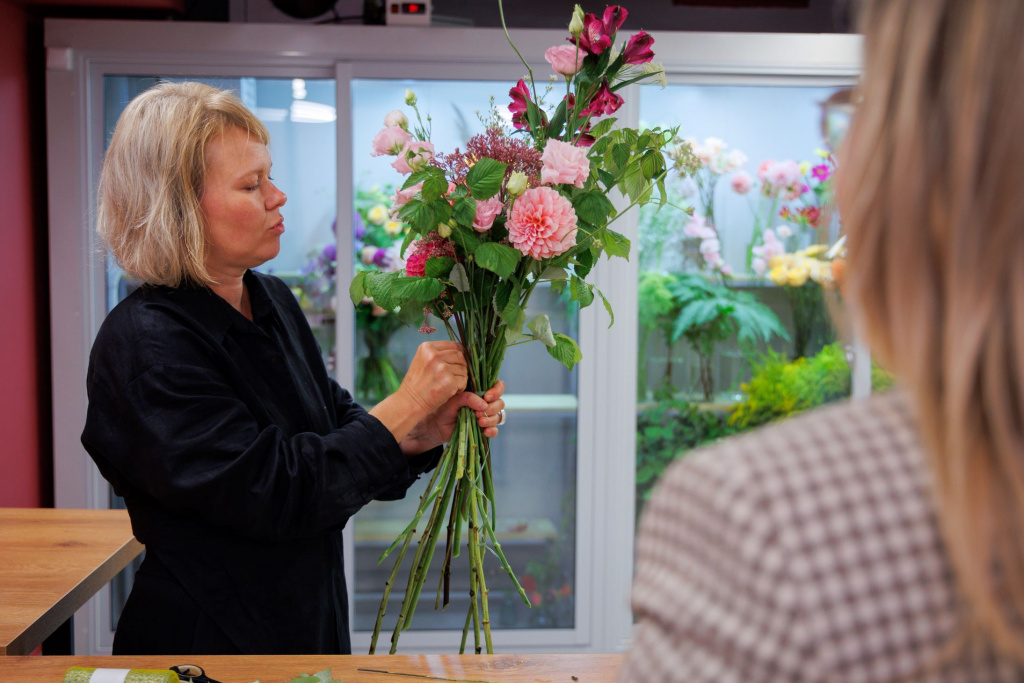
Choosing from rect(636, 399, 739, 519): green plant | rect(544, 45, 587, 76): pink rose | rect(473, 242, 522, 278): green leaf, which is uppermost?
rect(544, 45, 587, 76): pink rose

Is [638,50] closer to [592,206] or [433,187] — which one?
[592,206]

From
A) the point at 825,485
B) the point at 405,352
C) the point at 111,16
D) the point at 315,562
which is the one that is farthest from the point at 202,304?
the point at 111,16

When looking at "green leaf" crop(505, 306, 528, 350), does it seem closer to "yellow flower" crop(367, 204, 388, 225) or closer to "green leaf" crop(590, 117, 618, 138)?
"green leaf" crop(590, 117, 618, 138)

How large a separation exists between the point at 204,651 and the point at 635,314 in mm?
1707

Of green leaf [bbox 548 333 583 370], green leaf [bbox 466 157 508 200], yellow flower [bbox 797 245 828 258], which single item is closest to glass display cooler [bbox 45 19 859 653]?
yellow flower [bbox 797 245 828 258]

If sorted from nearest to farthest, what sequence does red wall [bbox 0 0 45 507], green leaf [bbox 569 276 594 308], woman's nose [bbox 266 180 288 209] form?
green leaf [bbox 569 276 594 308], woman's nose [bbox 266 180 288 209], red wall [bbox 0 0 45 507]

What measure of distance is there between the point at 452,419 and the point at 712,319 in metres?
1.72

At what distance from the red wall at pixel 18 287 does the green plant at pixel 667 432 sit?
1.90 metres

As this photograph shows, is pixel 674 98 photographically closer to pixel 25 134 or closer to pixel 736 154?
pixel 736 154

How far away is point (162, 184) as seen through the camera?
50.4 inches

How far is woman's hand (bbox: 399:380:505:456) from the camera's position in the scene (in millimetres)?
1236

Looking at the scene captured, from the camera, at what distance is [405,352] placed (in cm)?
280

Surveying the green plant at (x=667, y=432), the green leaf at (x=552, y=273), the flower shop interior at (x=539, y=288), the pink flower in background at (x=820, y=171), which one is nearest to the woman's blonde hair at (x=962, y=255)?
the green leaf at (x=552, y=273)

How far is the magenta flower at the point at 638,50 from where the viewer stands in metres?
1.07
